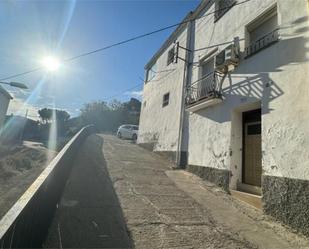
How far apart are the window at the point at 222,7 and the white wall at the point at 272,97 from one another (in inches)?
11.3

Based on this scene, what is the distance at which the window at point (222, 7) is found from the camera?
9312 millimetres

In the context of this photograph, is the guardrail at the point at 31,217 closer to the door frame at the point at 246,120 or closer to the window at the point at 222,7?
the door frame at the point at 246,120

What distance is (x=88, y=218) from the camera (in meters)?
4.83

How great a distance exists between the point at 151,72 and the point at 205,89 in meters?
9.83

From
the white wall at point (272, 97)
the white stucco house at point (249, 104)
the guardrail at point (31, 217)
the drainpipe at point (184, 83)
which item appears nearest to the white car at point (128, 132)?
the white stucco house at point (249, 104)

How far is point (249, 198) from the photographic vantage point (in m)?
6.50

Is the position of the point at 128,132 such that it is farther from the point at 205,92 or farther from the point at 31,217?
the point at 31,217

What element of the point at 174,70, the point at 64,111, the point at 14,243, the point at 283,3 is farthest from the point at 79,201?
the point at 64,111

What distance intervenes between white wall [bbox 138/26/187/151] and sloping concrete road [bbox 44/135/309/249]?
526 cm

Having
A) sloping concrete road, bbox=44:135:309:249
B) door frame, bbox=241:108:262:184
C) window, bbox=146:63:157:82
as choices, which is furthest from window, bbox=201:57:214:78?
window, bbox=146:63:157:82

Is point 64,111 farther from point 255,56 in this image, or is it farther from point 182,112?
point 255,56

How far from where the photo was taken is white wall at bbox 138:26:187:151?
1292 centimetres

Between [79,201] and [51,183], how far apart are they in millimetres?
1131

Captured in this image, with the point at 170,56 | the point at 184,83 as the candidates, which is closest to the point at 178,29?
the point at 170,56
